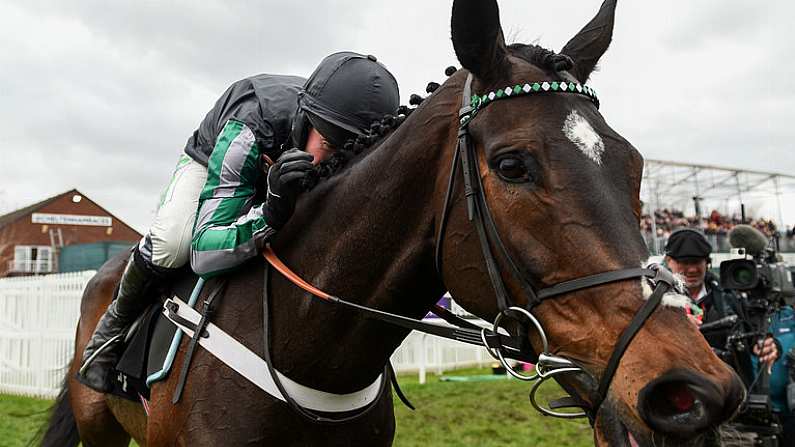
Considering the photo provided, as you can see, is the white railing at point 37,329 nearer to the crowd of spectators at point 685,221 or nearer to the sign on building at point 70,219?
the crowd of spectators at point 685,221

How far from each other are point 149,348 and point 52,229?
47.4m

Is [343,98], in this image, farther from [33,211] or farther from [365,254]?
[33,211]

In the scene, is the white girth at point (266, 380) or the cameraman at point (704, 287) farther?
the cameraman at point (704, 287)

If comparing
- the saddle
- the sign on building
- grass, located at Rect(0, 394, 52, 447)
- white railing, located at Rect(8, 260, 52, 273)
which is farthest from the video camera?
the sign on building

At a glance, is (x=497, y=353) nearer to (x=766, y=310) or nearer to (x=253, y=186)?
(x=253, y=186)

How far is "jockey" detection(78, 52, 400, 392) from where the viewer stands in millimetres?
2627

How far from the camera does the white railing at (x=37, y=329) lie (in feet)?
37.9

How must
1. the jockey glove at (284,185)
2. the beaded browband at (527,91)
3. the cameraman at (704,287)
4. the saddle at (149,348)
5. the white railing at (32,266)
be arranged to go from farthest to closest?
1. the white railing at (32,266)
2. the cameraman at (704,287)
3. the saddle at (149,348)
4. the jockey glove at (284,185)
5. the beaded browband at (527,91)

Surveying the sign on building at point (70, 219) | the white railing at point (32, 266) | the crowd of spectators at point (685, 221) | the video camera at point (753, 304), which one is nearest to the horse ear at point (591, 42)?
the video camera at point (753, 304)

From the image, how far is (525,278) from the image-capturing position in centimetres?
183

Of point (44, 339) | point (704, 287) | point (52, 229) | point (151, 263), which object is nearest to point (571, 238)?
point (151, 263)

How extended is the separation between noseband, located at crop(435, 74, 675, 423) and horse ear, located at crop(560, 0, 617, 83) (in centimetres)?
33

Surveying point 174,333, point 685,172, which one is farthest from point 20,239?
point 174,333

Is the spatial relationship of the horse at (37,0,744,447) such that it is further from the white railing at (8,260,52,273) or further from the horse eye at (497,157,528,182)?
the white railing at (8,260,52,273)
